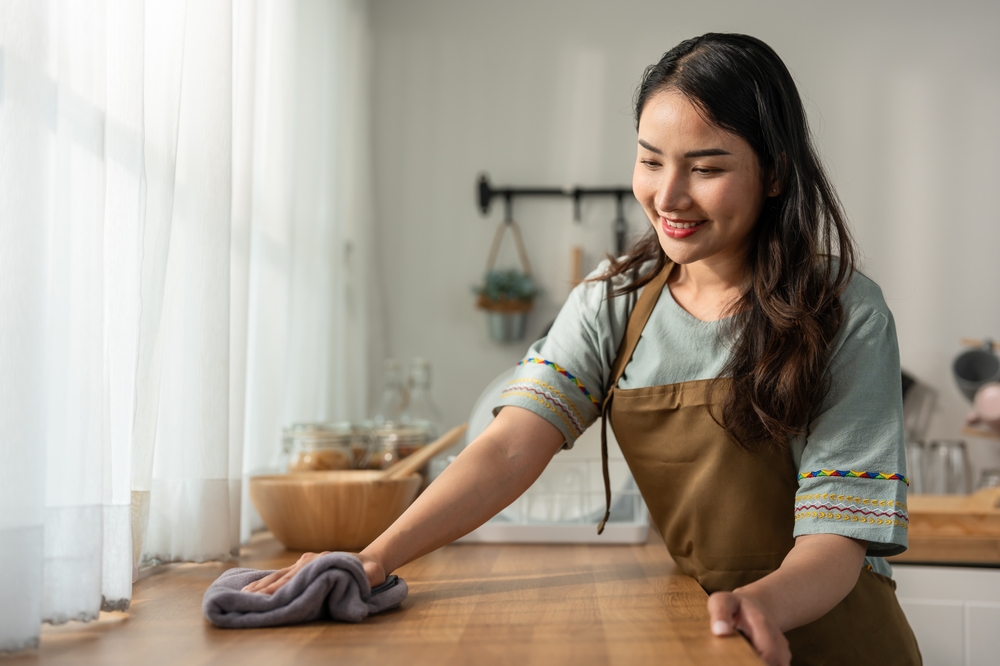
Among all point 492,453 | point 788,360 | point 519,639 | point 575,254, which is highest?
point 575,254

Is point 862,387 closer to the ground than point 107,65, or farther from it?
closer to the ground

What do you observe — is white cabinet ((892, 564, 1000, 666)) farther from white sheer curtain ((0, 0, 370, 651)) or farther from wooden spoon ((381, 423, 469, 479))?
white sheer curtain ((0, 0, 370, 651))

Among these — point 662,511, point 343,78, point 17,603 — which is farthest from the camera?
point 343,78

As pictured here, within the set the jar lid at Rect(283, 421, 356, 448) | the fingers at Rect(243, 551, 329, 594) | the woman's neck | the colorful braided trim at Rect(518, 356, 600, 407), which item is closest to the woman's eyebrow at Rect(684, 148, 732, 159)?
the woman's neck

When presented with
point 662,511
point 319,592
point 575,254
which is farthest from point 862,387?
point 575,254

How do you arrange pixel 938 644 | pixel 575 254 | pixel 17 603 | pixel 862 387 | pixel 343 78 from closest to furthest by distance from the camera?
pixel 17 603 < pixel 862 387 < pixel 938 644 < pixel 343 78 < pixel 575 254

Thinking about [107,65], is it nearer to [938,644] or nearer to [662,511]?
[662,511]

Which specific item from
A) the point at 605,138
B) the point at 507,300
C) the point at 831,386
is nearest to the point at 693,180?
the point at 831,386

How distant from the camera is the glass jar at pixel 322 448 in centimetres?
131

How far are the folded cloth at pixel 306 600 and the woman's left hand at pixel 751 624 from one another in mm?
296

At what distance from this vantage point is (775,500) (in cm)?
88

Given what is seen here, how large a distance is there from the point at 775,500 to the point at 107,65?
2.71 ft

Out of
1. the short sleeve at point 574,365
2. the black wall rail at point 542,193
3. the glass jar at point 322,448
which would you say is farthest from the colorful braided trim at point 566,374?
the black wall rail at point 542,193

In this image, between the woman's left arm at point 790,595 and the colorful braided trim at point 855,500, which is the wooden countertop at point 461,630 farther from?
the colorful braided trim at point 855,500
